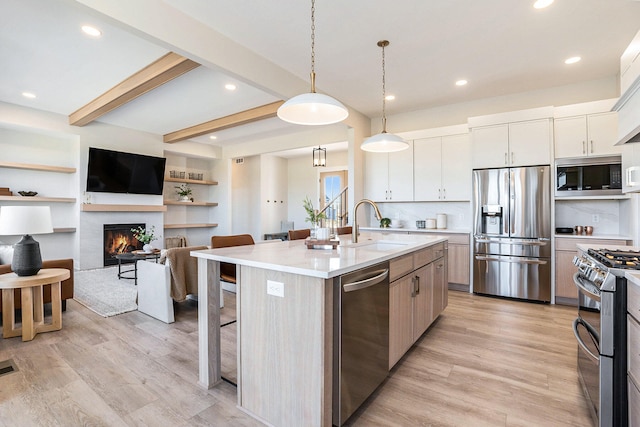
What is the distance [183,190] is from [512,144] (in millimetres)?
7356

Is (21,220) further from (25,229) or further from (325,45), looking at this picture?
(325,45)

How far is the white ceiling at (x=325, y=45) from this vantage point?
2621 millimetres

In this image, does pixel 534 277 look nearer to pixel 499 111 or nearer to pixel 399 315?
pixel 499 111

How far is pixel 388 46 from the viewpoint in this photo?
3252 millimetres

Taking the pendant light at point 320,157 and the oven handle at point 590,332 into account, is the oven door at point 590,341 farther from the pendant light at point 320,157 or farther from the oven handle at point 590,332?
the pendant light at point 320,157

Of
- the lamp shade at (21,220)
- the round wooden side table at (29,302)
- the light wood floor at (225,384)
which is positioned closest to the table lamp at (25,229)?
the lamp shade at (21,220)

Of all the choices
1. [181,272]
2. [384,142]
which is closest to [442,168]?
[384,142]

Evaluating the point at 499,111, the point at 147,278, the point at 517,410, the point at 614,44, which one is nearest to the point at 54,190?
the point at 147,278

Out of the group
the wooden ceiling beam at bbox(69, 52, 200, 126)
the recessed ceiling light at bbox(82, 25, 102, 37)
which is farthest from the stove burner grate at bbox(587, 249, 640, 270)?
the recessed ceiling light at bbox(82, 25, 102, 37)

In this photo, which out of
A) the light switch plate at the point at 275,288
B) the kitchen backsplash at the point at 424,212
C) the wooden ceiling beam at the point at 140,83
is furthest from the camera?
the kitchen backsplash at the point at 424,212

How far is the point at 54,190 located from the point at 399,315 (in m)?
7.07

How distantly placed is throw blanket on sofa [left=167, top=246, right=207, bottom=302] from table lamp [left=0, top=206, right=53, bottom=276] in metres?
1.11

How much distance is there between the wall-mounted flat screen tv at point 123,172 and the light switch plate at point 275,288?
6.15 m

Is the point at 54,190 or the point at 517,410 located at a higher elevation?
the point at 54,190
